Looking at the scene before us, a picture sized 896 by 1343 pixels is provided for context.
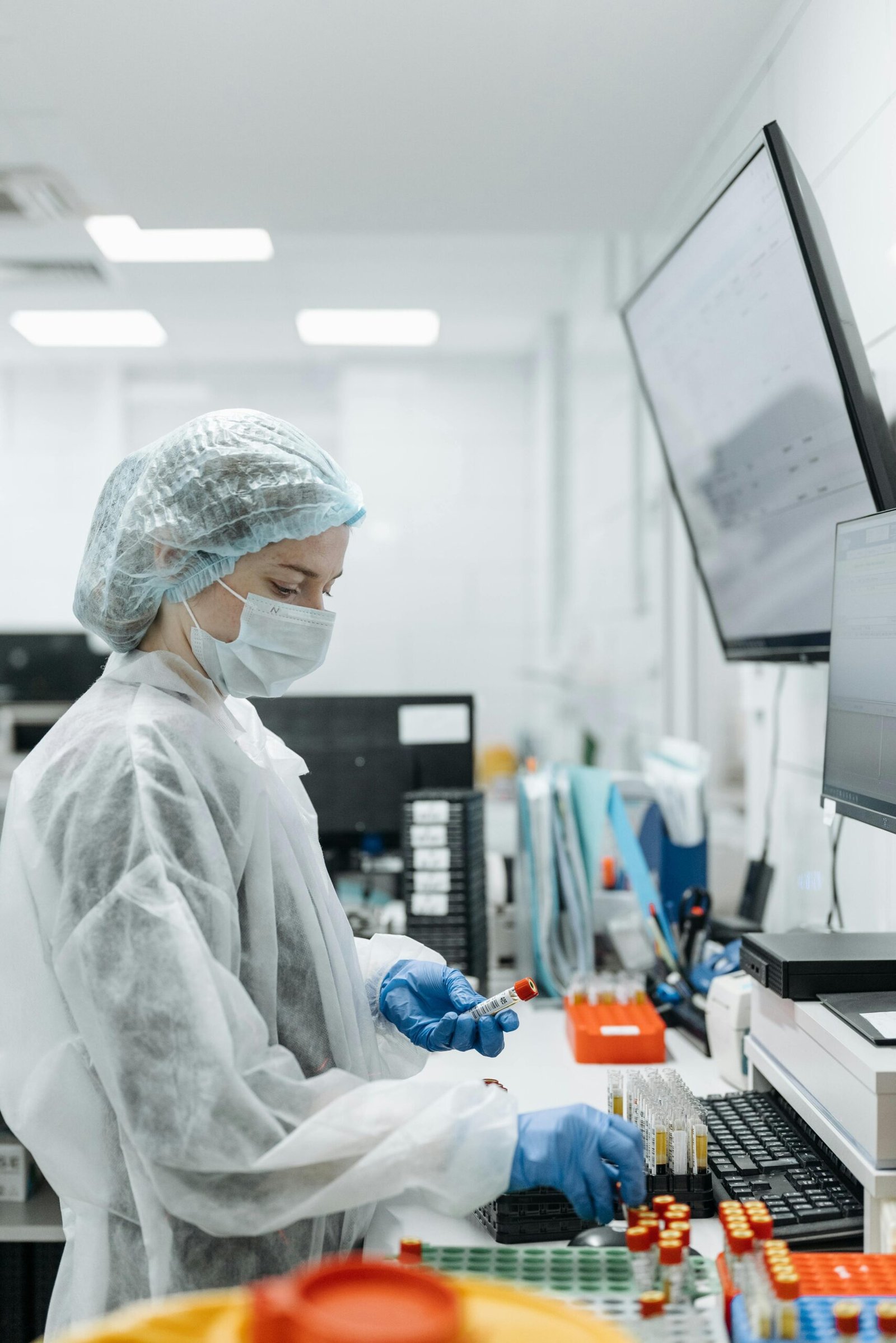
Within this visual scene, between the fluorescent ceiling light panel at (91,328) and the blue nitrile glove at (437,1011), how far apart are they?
3578mm

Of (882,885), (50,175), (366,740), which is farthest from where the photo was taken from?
(50,175)

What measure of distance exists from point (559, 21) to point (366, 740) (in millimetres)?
1399

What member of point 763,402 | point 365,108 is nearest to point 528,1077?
point 763,402

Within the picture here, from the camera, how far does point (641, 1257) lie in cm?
83

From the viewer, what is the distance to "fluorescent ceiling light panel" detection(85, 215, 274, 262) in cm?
294

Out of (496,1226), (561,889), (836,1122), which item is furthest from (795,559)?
(496,1226)

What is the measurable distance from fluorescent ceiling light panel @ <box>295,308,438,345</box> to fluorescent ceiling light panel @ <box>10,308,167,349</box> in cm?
65

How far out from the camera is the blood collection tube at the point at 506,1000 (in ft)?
3.63

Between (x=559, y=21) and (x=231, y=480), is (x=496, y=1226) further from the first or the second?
(x=559, y=21)

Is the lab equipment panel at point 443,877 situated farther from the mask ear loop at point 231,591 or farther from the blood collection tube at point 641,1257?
the blood collection tube at point 641,1257

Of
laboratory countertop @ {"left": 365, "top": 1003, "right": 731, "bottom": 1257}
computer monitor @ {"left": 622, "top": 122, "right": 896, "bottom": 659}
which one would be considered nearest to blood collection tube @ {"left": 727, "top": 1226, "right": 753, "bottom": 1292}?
laboratory countertop @ {"left": 365, "top": 1003, "right": 731, "bottom": 1257}

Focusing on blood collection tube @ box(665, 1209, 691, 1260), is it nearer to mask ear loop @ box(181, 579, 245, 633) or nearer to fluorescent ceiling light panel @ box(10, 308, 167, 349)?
mask ear loop @ box(181, 579, 245, 633)

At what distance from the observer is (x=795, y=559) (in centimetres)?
166

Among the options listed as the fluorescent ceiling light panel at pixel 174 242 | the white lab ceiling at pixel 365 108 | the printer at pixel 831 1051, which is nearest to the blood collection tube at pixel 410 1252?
the printer at pixel 831 1051
